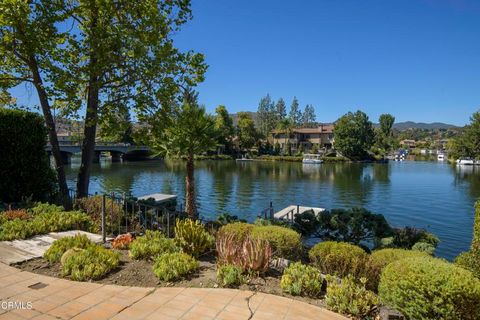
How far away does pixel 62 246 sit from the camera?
6.78 m

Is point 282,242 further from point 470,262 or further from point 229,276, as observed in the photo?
point 470,262

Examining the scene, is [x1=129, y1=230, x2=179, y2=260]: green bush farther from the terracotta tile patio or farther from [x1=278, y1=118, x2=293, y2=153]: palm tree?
[x1=278, y1=118, x2=293, y2=153]: palm tree

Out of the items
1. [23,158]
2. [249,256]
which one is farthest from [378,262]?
[23,158]

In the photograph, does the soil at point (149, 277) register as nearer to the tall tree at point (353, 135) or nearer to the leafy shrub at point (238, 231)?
the leafy shrub at point (238, 231)

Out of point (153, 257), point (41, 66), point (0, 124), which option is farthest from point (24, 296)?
point (41, 66)

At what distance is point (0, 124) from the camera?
11.4 m

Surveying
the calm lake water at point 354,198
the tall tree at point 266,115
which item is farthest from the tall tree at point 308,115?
the calm lake water at point 354,198

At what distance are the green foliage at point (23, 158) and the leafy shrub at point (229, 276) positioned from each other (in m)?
9.08

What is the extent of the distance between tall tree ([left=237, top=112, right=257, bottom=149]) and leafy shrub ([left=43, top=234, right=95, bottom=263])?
89238 mm

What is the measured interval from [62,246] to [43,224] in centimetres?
216

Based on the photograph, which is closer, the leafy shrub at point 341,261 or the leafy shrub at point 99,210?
the leafy shrub at point 341,261

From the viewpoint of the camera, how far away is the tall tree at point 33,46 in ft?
34.9

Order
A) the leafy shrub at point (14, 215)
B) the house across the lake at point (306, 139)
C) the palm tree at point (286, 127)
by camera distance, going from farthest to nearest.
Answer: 1. the house across the lake at point (306, 139)
2. the palm tree at point (286, 127)
3. the leafy shrub at point (14, 215)

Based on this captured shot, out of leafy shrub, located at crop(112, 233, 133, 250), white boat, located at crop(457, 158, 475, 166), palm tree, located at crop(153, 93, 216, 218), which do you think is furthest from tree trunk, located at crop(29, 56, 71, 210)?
white boat, located at crop(457, 158, 475, 166)
